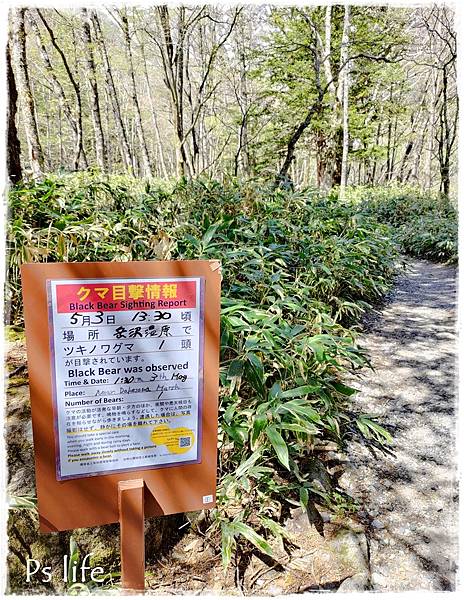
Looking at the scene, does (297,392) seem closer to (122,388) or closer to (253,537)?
(253,537)

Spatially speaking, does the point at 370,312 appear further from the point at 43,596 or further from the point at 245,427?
the point at 43,596

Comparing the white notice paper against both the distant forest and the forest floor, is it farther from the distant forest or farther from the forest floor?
the distant forest

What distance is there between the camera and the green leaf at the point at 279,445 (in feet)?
5.71

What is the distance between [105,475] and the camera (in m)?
1.43

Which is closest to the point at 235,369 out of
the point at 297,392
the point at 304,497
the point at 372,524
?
the point at 297,392

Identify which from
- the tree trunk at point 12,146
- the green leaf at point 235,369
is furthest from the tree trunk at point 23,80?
the green leaf at point 235,369

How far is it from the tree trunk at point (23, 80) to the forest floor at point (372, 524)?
465 centimetres

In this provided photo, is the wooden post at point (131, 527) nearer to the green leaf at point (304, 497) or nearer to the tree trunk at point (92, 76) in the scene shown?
the green leaf at point (304, 497)

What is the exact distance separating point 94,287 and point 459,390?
3.27 m

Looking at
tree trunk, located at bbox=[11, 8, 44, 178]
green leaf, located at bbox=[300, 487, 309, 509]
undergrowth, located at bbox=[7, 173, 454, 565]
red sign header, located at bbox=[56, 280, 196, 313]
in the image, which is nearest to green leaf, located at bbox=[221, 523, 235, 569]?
undergrowth, located at bbox=[7, 173, 454, 565]

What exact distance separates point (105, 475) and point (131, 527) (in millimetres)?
200

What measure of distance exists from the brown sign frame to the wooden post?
0.11ft

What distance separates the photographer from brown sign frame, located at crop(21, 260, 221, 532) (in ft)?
4.35

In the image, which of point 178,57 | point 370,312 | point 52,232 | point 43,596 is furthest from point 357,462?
point 178,57
